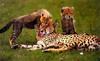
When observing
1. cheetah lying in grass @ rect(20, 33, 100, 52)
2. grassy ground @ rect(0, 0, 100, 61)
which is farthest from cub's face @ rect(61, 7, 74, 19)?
cheetah lying in grass @ rect(20, 33, 100, 52)

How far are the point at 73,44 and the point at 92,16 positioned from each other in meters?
0.53

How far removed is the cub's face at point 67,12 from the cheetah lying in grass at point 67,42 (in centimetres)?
28

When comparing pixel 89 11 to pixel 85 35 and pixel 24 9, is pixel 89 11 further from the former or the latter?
pixel 24 9

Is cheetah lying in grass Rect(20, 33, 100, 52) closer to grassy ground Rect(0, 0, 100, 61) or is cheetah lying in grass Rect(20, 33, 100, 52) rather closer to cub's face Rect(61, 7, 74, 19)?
grassy ground Rect(0, 0, 100, 61)

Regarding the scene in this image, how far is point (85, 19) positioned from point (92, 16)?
112 millimetres

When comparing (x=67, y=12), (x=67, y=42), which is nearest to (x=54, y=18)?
(x=67, y=12)

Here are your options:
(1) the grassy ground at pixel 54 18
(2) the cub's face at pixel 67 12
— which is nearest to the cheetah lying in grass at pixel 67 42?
(1) the grassy ground at pixel 54 18

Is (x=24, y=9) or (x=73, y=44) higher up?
(x=24, y=9)

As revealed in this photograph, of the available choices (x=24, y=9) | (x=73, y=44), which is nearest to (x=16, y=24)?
(x=24, y=9)

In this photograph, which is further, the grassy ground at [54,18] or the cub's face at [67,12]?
the cub's face at [67,12]

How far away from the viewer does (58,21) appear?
7.52m

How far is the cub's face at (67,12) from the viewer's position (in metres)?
7.48

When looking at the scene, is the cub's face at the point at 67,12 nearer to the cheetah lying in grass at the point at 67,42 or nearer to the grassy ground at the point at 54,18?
the grassy ground at the point at 54,18

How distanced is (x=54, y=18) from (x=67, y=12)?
210 mm
